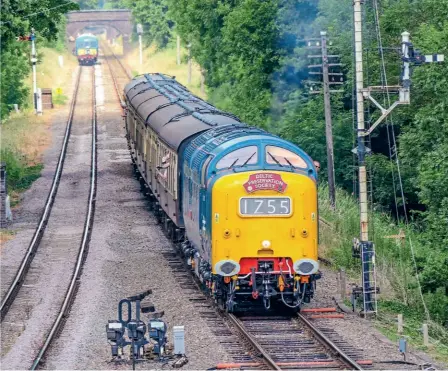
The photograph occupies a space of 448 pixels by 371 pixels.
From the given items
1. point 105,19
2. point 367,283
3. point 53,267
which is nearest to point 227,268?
point 367,283

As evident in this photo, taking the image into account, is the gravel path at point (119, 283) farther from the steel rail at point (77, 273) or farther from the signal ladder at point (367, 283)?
the signal ladder at point (367, 283)

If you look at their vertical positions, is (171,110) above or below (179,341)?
above

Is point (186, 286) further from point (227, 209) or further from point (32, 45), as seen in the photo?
point (32, 45)

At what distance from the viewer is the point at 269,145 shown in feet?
65.4

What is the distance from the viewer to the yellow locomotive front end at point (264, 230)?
63.7 ft

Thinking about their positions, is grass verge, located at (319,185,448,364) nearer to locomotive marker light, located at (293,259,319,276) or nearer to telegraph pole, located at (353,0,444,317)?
telegraph pole, located at (353,0,444,317)

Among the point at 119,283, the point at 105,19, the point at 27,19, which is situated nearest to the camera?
the point at 119,283

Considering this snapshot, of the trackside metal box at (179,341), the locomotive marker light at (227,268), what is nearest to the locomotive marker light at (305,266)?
the locomotive marker light at (227,268)

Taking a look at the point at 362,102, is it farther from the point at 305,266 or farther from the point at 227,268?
the point at 227,268

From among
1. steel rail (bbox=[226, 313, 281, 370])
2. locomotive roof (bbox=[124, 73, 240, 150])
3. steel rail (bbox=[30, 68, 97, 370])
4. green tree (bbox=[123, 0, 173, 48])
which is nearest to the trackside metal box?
steel rail (bbox=[226, 313, 281, 370])

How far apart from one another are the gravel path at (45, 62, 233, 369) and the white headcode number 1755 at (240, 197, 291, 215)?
221cm

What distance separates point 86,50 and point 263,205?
7959cm

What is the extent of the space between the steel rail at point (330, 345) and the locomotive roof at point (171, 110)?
6654 millimetres

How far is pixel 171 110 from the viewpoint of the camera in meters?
30.4
